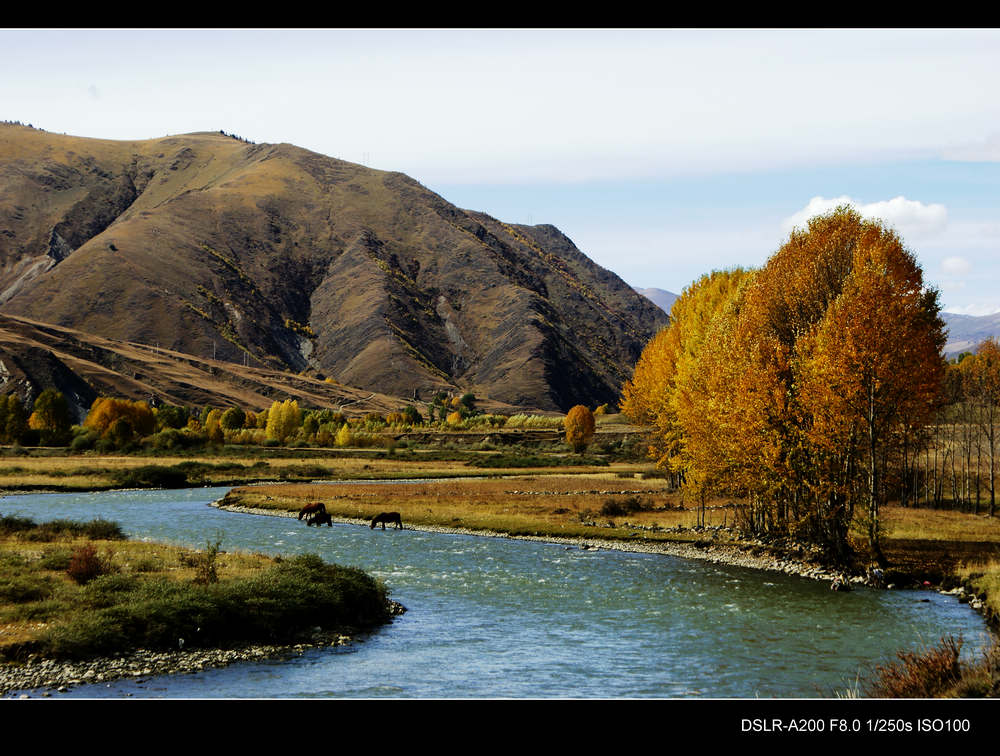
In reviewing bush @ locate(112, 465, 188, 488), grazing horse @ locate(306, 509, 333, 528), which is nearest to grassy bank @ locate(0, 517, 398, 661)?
grazing horse @ locate(306, 509, 333, 528)

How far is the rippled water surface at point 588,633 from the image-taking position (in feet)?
76.3

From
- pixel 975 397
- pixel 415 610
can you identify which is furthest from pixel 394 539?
pixel 975 397

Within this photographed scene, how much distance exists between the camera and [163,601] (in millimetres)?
27938

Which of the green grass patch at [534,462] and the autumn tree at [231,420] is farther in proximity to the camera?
the autumn tree at [231,420]

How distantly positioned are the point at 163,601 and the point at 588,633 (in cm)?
1403

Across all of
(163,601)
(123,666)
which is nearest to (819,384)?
(163,601)

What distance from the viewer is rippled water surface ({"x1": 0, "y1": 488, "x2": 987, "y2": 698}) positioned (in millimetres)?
23250

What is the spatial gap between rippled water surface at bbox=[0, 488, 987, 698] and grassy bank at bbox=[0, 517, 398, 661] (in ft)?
7.68

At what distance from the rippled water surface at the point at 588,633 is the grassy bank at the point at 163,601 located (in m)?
2.34

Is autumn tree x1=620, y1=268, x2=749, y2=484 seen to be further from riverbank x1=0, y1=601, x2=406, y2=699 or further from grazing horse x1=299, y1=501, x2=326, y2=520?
riverbank x1=0, y1=601, x2=406, y2=699

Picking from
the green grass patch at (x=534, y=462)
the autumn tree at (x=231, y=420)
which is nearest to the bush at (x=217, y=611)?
the green grass patch at (x=534, y=462)

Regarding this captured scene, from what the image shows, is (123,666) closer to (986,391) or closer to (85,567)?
(85,567)

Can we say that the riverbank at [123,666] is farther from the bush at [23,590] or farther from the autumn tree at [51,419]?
the autumn tree at [51,419]

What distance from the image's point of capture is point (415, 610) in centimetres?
Answer: 3422
